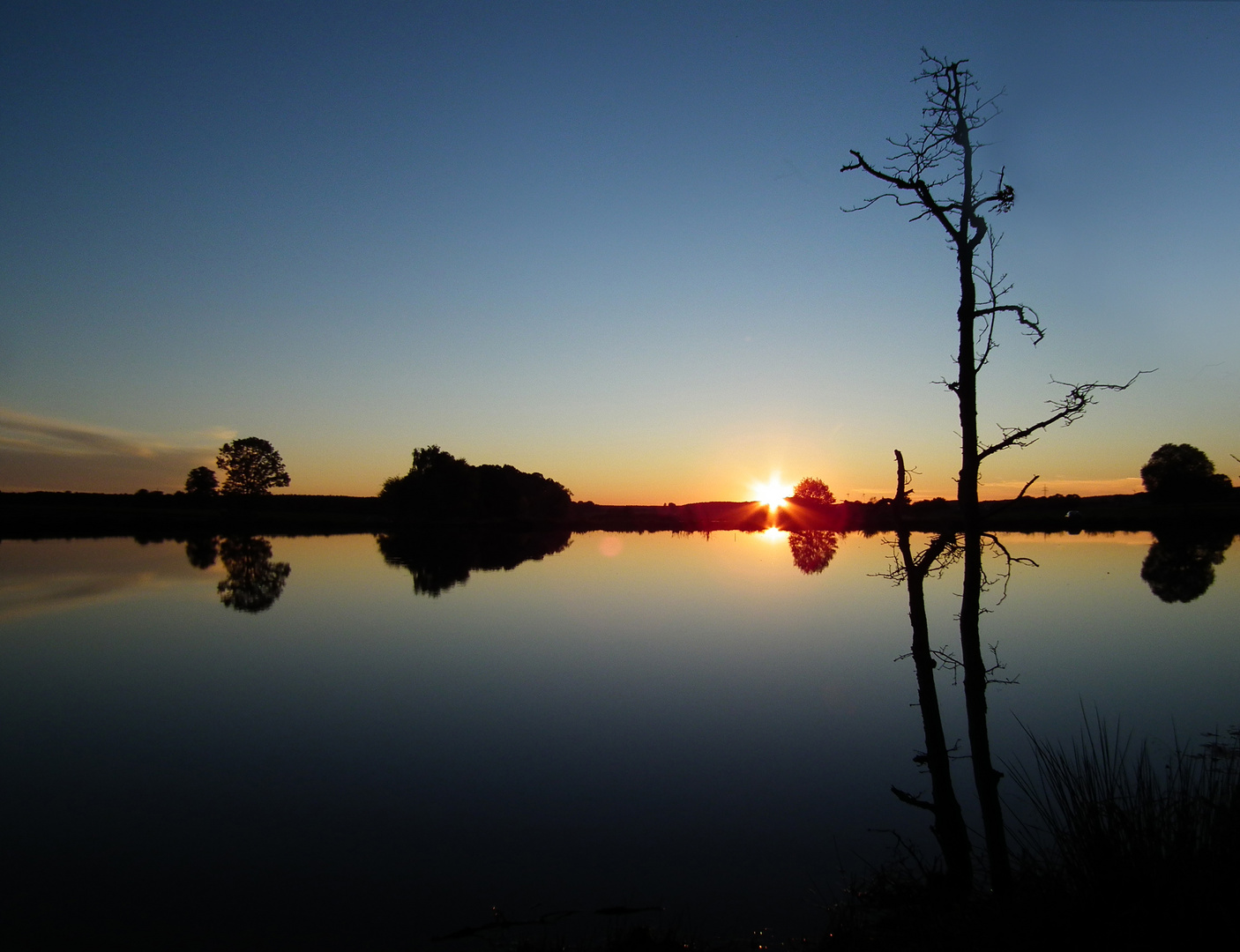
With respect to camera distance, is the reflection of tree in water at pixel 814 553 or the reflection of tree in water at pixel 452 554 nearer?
the reflection of tree in water at pixel 452 554

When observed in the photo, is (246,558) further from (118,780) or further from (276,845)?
(276,845)

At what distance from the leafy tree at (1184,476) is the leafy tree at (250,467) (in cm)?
10169

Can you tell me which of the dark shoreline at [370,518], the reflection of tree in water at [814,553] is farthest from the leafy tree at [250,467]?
the reflection of tree in water at [814,553]

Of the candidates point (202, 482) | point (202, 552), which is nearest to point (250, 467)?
point (202, 482)

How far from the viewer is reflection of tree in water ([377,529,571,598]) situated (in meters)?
34.4

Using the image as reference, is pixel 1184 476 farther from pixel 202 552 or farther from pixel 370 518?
pixel 370 518

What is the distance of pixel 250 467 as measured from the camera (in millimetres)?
96312

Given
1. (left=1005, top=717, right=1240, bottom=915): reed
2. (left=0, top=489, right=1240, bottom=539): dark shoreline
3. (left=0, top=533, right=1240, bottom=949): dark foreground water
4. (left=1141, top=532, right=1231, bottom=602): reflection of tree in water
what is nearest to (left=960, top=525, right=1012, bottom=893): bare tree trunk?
(left=1005, top=717, right=1240, bottom=915): reed

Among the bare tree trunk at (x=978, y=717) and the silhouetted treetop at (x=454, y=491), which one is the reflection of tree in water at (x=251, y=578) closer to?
the bare tree trunk at (x=978, y=717)

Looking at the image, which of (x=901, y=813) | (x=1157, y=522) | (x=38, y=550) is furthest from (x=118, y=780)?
(x=1157, y=522)

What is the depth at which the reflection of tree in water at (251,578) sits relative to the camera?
83.4 feet

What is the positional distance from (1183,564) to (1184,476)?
48.6 metres

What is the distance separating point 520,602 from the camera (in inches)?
1029

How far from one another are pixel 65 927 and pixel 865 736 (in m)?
9.38
